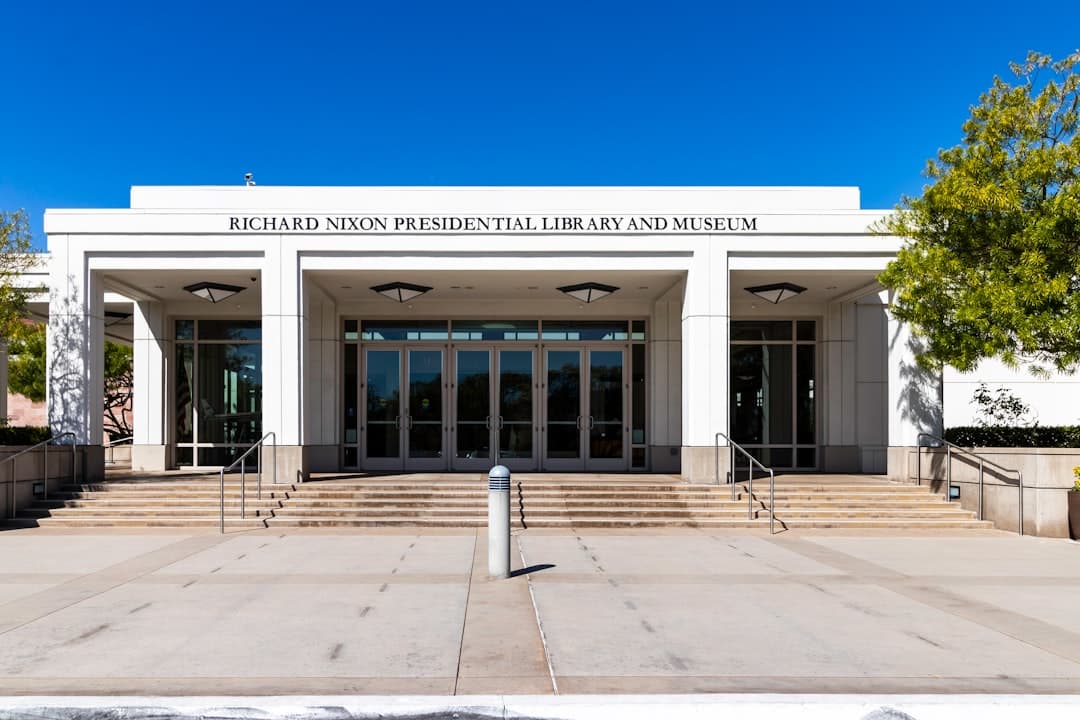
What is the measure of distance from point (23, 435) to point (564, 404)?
10.7 m

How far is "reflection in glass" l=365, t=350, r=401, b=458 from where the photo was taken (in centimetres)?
2077

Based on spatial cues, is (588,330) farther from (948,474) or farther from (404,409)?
(948,474)

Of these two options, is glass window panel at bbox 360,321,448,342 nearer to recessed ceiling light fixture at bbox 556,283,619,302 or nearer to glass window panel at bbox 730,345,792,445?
recessed ceiling light fixture at bbox 556,283,619,302

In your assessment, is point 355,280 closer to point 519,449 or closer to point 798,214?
point 519,449

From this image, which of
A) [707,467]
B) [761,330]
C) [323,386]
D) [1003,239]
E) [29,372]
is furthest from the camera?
[29,372]

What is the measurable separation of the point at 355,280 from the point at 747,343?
899 cm

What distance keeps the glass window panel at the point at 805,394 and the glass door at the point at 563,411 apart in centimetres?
493

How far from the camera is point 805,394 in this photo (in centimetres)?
2086

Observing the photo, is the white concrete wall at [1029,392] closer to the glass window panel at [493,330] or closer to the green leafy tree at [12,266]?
the glass window panel at [493,330]

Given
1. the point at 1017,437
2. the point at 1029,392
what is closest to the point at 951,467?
the point at 1017,437

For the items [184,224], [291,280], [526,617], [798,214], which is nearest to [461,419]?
[291,280]

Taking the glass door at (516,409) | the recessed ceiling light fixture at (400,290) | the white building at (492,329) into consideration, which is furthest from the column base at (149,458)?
the glass door at (516,409)

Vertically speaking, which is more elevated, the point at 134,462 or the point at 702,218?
the point at 702,218

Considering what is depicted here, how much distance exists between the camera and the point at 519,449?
2075 cm
